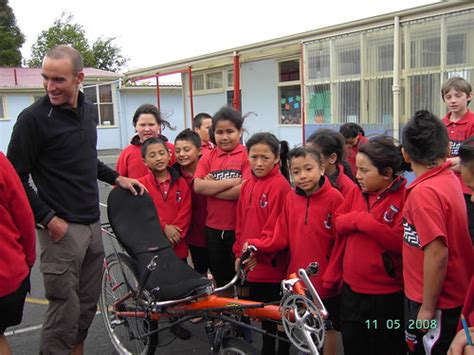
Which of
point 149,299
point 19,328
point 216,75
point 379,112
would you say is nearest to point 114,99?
point 216,75

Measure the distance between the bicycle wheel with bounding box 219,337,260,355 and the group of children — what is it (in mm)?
534

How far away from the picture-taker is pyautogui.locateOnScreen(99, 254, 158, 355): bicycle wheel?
311cm

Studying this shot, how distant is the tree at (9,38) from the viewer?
1571 inches

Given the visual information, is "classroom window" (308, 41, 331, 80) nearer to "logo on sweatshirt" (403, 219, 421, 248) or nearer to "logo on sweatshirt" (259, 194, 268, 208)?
"logo on sweatshirt" (259, 194, 268, 208)

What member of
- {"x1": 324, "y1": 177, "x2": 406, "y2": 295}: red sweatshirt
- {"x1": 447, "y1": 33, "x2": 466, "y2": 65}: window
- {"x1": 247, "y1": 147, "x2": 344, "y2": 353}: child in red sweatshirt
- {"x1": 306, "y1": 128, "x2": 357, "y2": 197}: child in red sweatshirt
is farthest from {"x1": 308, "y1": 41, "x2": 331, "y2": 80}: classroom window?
{"x1": 324, "y1": 177, "x2": 406, "y2": 295}: red sweatshirt

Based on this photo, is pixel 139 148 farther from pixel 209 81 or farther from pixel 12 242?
pixel 209 81

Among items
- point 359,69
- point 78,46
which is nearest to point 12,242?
point 359,69

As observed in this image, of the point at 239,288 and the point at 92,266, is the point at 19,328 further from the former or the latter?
the point at 239,288

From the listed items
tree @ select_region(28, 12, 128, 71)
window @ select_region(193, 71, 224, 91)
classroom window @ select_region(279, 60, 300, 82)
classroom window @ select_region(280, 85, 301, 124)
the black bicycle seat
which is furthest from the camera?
tree @ select_region(28, 12, 128, 71)

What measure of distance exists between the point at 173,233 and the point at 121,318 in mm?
684

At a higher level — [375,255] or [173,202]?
[173,202]

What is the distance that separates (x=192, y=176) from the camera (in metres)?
3.73

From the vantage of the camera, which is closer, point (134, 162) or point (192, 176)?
point (192, 176)

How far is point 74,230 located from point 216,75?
11.4 metres
